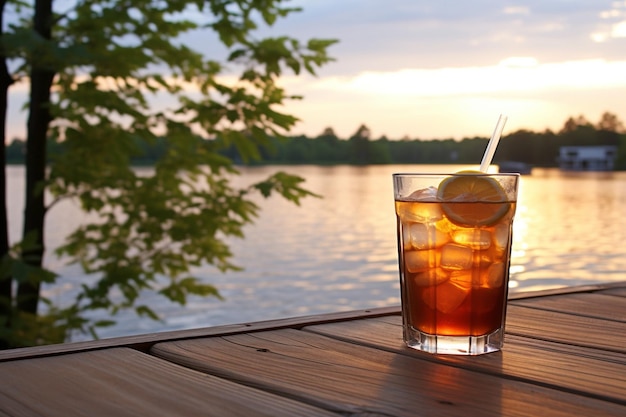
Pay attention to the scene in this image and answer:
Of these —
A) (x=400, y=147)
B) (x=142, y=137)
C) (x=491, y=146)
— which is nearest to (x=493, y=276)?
(x=491, y=146)

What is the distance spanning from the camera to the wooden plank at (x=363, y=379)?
648mm

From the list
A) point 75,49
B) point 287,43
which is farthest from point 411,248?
point 287,43

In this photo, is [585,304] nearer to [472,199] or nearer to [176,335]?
[472,199]

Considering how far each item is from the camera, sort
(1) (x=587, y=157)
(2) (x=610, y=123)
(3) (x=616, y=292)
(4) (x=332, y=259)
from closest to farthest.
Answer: (3) (x=616, y=292), (4) (x=332, y=259), (2) (x=610, y=123), (1) (x=587, y=157)

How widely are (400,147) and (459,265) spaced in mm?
6076

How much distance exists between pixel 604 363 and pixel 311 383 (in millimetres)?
336

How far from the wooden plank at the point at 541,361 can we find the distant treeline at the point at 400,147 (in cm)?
31

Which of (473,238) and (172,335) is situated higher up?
(473,238)

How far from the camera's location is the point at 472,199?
34.9 inches

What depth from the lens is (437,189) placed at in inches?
35.4

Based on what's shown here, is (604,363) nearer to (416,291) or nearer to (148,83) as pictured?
(416,291)

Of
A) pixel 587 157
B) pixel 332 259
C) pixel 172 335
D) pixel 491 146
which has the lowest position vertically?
pixel 332 259

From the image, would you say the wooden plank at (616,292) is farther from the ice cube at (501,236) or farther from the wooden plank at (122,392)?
the wooden plank at (122,392)

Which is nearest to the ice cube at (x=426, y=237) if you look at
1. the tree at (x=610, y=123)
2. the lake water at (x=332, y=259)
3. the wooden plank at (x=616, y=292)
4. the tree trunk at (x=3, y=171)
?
the wooden plank at (x=616, y=292)
